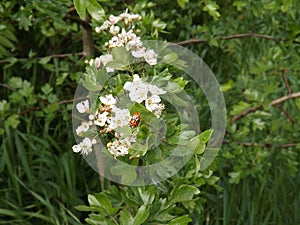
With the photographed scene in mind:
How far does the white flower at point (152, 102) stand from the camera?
Result: 94 cm

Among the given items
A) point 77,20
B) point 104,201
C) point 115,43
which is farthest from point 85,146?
point 77,20

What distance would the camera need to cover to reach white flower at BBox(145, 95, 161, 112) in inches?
37.1

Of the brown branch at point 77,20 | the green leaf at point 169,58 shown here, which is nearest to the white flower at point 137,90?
the green leaf at point 169,58

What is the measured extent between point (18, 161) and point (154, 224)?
1344mm

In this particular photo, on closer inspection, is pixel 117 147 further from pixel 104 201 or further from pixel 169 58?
pixel 169 58

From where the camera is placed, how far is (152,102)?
3.11 ft

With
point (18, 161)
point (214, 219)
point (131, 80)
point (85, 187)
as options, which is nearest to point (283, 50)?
point (214, 219)

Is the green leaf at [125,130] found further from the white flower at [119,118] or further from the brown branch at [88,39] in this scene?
the brown branch at [88,39]

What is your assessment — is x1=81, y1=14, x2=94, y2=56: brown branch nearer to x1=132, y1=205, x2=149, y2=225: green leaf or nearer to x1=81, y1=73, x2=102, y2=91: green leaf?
x1=81, y1=73, x2=102, y2=91: green leaf

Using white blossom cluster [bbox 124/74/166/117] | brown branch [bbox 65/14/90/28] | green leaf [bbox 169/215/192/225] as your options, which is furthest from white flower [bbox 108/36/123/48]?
brown branch [bbox 65/14/90/28]

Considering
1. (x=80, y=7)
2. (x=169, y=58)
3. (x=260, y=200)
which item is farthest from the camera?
(x=260, y=200)

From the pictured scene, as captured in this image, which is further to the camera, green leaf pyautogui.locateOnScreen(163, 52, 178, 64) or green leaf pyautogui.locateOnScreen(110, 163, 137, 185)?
green leaf pyautogui.locateOnScreen(163, 52, 178, 64)

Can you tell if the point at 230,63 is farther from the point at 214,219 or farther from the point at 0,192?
the point at 0,192

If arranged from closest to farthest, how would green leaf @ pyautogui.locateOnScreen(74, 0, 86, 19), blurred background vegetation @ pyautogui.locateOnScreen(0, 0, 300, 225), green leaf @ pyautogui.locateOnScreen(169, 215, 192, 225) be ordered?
green leaf @ pyautogui.locateOnScreen(74, 0, 86, 19) < green leaf @ pyautogui.locateOnScreen(169, 215, 192, 225) < blurred background vegetation @ pyautogui.locateOnScreen(0, 0, 300, 225)
